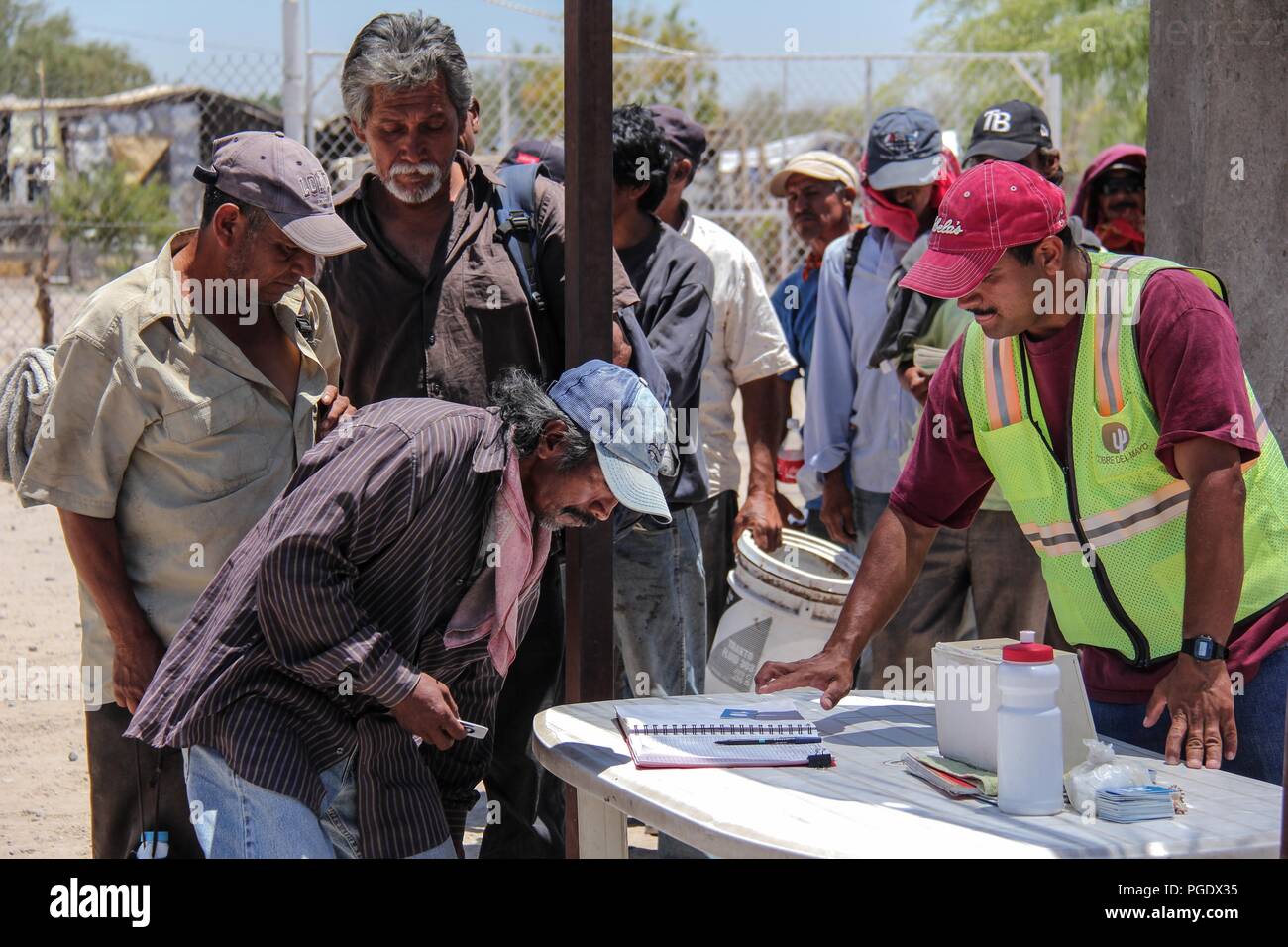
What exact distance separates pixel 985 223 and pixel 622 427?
0.85 meters

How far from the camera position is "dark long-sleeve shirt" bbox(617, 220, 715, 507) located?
436 centimetres

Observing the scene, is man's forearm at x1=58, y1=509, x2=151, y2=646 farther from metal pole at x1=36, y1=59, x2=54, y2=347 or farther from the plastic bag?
metal pole at x1=36, y1=59, x2=54, y2=347

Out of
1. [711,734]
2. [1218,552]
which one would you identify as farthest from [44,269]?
[1218,552]

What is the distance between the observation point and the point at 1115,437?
9.46ft

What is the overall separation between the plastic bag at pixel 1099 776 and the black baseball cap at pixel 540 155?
3.11m

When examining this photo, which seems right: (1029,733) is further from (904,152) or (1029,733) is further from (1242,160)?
(904,152)

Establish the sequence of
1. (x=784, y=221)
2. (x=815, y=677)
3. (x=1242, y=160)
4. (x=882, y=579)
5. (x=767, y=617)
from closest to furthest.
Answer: (x=815, y=677)
(x=882, y=579)
(x=1242, y=160)
(x=767, y=617)
(x=784, y=221)

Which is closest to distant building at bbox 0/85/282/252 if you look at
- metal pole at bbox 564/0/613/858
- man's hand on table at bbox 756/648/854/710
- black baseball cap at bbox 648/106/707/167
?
black baseball cap at bbox 648/106/707/167

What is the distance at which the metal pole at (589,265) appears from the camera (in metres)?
3.13

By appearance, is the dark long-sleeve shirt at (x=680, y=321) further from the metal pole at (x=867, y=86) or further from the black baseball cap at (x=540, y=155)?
the metal pole at (x=867, y=86)

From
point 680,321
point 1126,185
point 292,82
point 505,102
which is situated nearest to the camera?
point 680,321

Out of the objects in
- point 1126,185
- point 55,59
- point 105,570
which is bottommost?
point 105,570

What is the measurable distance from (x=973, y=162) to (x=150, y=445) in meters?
2.96
